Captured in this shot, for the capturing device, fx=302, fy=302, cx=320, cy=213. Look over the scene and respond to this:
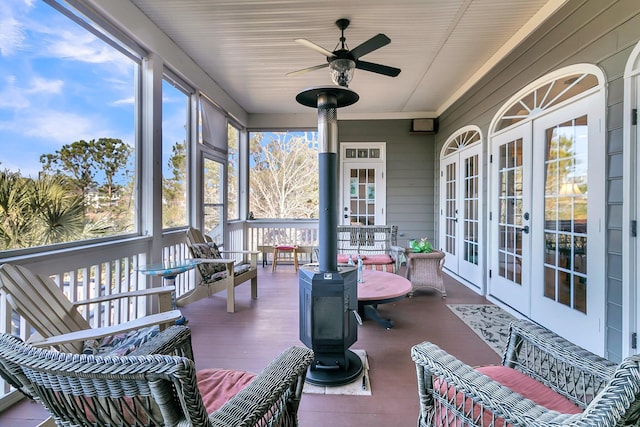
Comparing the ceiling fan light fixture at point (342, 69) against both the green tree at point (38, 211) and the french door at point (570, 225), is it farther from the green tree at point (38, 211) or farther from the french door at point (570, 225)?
the green tree at point (38, 211)

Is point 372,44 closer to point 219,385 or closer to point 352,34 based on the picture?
point 352,34

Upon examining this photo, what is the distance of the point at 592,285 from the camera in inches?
93.4

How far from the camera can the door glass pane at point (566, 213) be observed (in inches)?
99.0

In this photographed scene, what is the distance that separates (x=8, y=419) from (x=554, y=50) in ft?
16.3

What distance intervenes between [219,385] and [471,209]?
449cm

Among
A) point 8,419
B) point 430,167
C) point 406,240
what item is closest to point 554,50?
point 430,167

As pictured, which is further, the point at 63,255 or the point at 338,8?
the point at 338,8

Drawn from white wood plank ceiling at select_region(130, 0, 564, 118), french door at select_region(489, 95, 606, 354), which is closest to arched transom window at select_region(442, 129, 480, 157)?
white wood plank ceiling at select_region(130, 0, 564, 118)

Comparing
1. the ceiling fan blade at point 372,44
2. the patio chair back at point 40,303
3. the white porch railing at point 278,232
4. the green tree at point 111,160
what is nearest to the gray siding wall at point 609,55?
the ceiling fan blade at point 372,44

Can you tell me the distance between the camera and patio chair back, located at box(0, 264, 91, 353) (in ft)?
5.39

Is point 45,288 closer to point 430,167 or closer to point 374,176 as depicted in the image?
point 374,176

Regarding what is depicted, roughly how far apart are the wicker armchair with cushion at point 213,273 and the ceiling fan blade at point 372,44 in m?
2.61

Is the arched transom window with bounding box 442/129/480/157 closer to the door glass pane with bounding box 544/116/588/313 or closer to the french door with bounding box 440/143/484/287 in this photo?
the french door with bounding box 440/143/484/287

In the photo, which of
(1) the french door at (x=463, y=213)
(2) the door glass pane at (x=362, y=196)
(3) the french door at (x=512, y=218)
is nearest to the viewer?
(3) the french door at (x=512, y=218)
